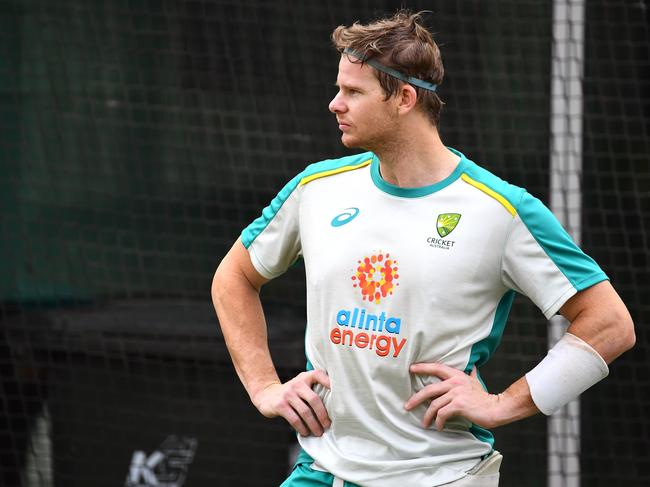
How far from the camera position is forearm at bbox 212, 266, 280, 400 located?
2941 mm

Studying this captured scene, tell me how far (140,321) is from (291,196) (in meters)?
2.65

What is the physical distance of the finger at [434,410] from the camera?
8.41 ft

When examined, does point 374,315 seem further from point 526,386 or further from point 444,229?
point 526,386

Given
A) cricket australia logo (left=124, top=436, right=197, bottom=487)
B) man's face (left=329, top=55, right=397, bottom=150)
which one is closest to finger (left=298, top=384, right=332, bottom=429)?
man's face (left=329, top=55, right=397, bottom=150)

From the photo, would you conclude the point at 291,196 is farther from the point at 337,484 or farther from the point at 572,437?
the point at 572,437

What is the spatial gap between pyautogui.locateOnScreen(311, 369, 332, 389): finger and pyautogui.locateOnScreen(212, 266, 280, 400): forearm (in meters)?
0.25

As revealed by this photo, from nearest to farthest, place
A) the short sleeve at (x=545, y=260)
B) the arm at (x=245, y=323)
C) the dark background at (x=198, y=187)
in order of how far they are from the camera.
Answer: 1. the short sleeve at (x=545, y=260)
2. the arm at (x=245, y=323)
3. the dark background at (x=198, y=187)

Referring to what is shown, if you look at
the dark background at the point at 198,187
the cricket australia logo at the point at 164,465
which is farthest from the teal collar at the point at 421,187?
the cricket australia logo at the point at 164,465

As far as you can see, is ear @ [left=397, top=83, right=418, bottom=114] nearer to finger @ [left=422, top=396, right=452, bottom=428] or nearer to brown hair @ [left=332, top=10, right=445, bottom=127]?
brown hair @ [left=332, top=10, right=445, bottom=127]

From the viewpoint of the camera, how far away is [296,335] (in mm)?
5219

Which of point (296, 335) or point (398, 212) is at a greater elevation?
point (398, 212)

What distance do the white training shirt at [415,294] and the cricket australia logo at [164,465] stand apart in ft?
8.85

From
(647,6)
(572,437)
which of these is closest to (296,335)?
(572,437)

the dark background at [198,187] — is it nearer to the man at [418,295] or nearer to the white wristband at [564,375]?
the man at [418,295]
